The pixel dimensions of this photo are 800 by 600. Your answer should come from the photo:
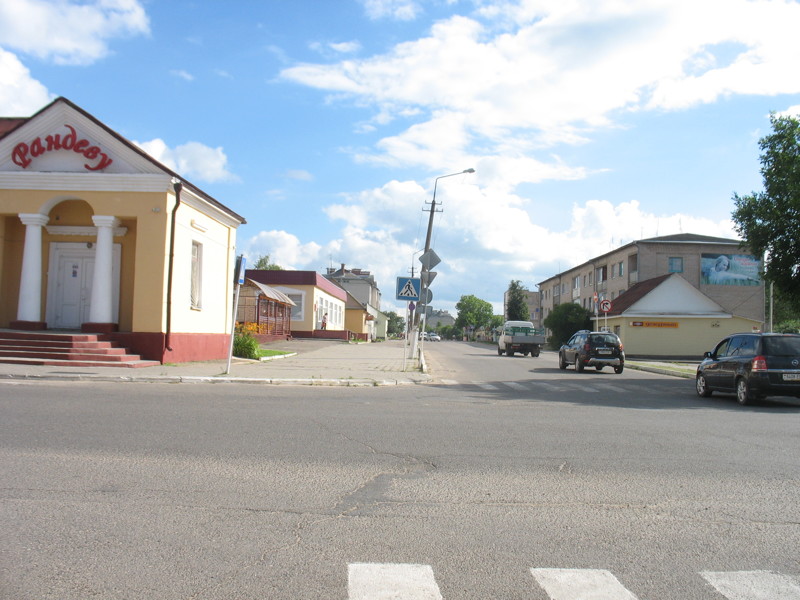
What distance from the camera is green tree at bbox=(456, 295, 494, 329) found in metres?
176

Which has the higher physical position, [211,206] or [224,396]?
[211,206]

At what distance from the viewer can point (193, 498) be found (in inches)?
→ 216

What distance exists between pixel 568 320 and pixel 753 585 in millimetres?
54720

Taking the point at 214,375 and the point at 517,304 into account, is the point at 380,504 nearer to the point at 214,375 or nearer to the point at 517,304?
the point at 214,375

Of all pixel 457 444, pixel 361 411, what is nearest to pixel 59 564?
pixel 457 444

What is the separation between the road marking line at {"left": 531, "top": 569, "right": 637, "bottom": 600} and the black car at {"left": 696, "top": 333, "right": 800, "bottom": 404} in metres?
11.4

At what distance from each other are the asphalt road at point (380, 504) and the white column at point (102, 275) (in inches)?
342

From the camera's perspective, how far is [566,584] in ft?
13.0

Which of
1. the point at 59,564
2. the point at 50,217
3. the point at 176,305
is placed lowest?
the point at 59,564

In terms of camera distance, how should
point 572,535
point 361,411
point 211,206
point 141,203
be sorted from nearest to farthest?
point 572,535 < point 361,411 < point 141,203 < point 211,206

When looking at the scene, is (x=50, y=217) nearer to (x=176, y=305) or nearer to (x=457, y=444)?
(x=176, y=305)

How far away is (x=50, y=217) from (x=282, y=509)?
18643 millimetres

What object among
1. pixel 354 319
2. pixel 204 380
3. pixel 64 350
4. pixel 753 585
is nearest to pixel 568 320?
pixel 354 319

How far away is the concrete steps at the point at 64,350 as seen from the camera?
55.8 ft
